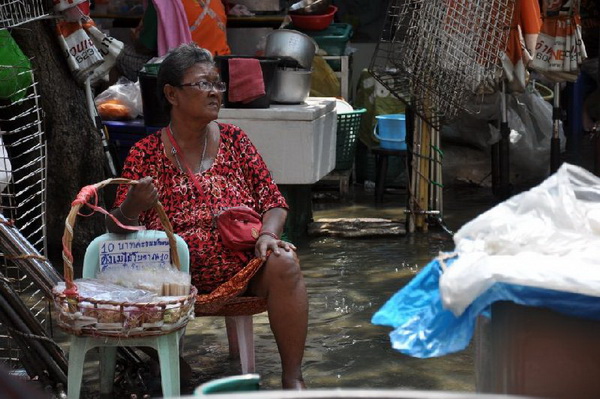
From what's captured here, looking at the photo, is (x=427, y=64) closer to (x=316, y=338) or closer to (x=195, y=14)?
(x=316, y=338)

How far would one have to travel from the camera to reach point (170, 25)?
8680 mm

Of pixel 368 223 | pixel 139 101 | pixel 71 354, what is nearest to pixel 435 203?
pixel 368 223

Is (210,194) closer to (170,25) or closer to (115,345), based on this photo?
(115,345)

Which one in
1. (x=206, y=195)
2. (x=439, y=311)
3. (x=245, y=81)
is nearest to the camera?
(x=439, y=311)

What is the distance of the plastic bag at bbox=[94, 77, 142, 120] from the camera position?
24.7ft

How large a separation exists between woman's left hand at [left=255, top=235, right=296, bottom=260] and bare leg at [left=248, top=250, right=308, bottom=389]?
0.08 feet

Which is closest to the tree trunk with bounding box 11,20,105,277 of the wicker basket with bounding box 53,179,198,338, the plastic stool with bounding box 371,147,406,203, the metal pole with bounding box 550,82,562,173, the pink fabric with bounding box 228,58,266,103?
the pink fabric with bounding box 228,58,266,103

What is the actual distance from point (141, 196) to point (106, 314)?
571 mm

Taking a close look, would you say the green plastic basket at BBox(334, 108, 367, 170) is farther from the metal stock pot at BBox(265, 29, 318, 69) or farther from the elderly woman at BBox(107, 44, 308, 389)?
the elderly woman at BBox(107, 44, 308, 389)

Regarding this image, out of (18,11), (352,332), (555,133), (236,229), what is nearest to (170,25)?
(18,11)

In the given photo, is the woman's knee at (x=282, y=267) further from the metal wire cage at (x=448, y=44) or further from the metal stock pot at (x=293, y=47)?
the metal stock pot at (x=293, y=47)

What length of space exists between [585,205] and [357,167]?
24.4 feet

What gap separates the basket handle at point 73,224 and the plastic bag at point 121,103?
367 cm

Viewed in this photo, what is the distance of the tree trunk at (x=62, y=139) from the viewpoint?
6.61 meters
